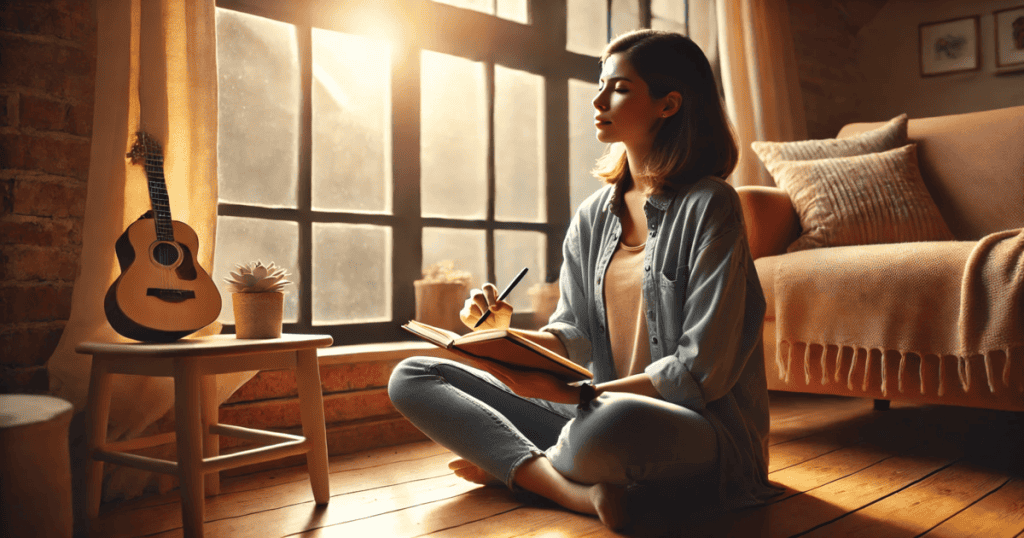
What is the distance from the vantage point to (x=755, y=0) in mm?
2928

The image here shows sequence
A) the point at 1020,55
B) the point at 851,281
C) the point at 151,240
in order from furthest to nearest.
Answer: the point at 1020,55, the point at 851,281, the point at 151,240

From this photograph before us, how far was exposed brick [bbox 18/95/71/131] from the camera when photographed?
4.62 ft

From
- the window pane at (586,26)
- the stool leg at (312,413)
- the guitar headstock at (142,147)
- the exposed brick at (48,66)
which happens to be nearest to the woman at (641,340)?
the stool leg at (312,413)

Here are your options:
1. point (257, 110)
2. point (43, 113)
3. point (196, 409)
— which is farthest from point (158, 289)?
point (257, 110)

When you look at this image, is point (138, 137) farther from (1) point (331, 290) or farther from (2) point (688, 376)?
(2) point (688, 376)

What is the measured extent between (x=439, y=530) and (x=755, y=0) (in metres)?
2.61

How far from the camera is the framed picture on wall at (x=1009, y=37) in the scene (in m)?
3.35

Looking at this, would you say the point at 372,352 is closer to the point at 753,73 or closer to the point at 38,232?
the point at 38,232

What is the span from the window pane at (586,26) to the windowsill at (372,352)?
132cm

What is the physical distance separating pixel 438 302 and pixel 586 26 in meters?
1.31

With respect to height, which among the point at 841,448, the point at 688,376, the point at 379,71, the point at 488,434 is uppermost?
the point at 379,71

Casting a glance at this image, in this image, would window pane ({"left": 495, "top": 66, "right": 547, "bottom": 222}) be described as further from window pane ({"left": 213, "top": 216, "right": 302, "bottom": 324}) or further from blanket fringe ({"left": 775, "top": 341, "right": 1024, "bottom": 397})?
blanket fringe ({"left": 775, "top": 341, "right": 1024, "bottom": 397})

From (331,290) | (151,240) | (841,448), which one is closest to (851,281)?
(841,448)

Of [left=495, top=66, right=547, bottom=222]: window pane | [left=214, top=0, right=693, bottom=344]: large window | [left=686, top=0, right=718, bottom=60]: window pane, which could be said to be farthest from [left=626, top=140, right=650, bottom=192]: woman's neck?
[left=686, top=0, right=718, bottom=60]: window pane
